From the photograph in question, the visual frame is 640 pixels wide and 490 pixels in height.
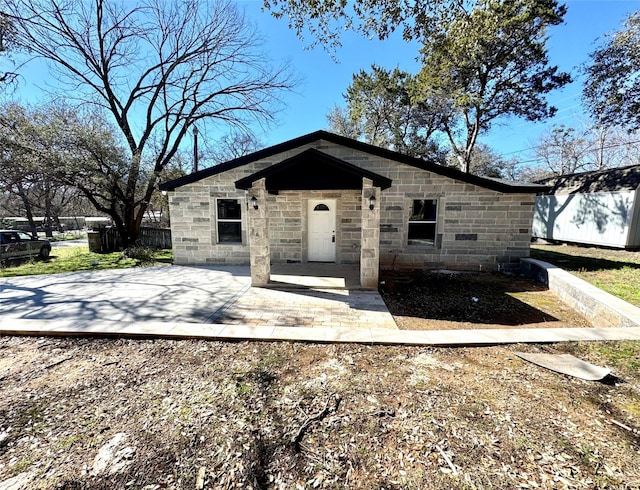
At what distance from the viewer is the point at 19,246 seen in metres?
10.8

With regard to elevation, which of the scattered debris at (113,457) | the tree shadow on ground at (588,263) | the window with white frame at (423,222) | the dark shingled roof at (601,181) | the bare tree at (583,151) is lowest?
the scattered debris at (113,457)

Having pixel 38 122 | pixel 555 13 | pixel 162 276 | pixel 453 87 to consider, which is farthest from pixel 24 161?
pixel 555 13

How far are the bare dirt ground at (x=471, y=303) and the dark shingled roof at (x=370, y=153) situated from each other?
2.66 meters

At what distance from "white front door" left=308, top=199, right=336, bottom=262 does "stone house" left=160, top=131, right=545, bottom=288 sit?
1.3 inches

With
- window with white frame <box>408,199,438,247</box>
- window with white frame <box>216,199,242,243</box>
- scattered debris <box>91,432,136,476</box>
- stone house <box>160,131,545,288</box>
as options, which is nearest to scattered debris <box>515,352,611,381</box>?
scattered debris <box>91,432,136,476</box>

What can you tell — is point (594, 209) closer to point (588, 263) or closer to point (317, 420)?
point (588, 263)

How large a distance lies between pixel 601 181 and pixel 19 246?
25299 millimetres

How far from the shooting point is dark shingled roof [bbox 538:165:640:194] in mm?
10773

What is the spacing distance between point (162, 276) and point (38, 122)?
895 cm

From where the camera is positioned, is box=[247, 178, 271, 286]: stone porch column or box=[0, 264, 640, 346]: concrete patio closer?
box=[0, 264, 640, 346]: concrete patio

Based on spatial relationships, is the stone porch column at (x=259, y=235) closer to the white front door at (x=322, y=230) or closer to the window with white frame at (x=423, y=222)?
the white front door at (x=322, y=230)

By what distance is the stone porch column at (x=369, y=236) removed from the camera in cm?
583

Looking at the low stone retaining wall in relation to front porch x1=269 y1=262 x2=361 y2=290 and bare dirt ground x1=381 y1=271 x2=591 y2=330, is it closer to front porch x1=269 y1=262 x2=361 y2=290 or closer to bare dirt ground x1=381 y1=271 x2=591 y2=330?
bare dirt ground x1=381 y1=271 x2=591 y2=330

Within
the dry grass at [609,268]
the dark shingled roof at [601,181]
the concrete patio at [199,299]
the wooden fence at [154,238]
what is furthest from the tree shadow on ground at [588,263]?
the wooden fence at [154,238]
